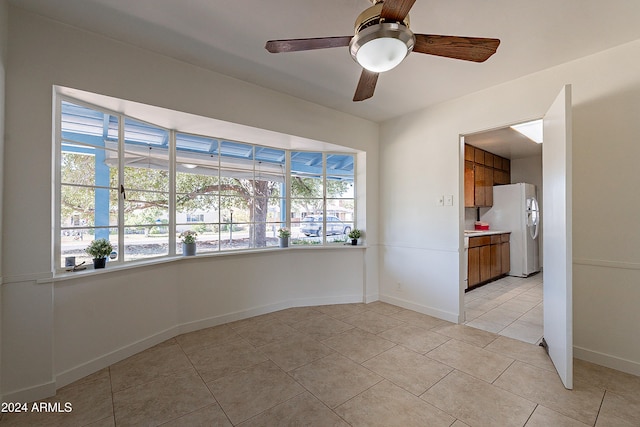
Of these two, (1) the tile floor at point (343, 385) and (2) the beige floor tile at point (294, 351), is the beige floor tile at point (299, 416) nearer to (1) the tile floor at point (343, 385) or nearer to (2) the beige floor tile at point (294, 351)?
(1) the tile floor at point (343, 385)

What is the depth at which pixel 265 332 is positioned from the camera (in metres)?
2.82

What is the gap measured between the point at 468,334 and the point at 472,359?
554mm

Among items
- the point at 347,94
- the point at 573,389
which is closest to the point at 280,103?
the point at 347,94

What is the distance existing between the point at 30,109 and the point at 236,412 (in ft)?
7.86

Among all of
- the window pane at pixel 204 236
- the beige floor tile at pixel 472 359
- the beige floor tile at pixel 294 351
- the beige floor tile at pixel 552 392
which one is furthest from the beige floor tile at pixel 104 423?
the beige floor tile at pixel 552 392

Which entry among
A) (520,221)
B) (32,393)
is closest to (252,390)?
(32,393)

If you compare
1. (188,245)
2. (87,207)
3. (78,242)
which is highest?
(87,207)

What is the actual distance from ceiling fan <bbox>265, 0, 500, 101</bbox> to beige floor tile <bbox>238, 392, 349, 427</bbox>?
6.80 feet

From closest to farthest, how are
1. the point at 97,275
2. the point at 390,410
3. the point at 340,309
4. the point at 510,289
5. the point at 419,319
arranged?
the point at 390,410 < the point at 97,275 < the point at 419,319 < the point at 340,309 < the point at 510,289

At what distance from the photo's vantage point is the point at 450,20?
6.11 feet

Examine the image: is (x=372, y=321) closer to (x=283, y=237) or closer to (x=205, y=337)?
(x=283, y=237)

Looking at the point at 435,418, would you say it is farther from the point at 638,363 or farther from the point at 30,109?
the point at 30,109

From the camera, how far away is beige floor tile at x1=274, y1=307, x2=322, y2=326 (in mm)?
3137

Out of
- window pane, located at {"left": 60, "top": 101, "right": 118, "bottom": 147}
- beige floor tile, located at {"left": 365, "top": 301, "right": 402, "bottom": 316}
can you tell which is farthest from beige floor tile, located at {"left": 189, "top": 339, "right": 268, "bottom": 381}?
window pane, located at {"left": 60, "top": 101, "right": 118, "bottom": 147}
